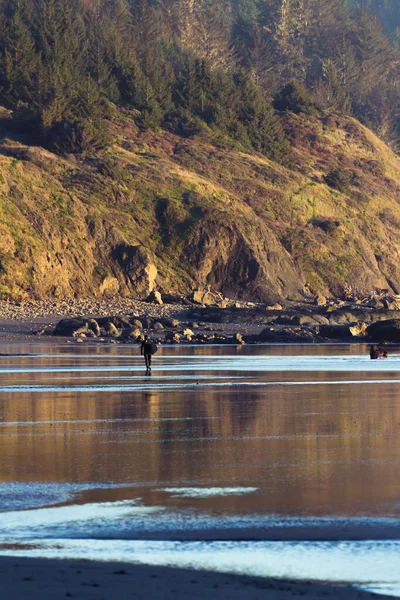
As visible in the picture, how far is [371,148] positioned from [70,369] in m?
76.4

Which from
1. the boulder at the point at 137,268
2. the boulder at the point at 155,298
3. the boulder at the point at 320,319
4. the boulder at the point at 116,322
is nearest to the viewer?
the boulder at the point at 116,322

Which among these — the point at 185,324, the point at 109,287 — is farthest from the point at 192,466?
the point at 109,287

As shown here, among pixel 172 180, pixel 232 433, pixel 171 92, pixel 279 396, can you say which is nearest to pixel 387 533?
pixel 232 433

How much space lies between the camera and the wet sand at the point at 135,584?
19.5 ft

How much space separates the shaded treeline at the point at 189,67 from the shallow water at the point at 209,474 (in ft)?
162

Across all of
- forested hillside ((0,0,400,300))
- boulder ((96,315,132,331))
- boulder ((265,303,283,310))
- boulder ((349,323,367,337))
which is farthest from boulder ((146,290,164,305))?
boulder ((349,323,367,337))

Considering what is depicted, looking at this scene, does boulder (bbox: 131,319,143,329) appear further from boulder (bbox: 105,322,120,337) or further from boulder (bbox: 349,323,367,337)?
boulder (bbox: 349,323,367,337)

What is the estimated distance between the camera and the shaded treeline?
6981 cm

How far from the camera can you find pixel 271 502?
29.0 feet

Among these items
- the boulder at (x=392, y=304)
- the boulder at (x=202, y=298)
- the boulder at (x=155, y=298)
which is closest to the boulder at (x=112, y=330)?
the boulder at (x=155, y=298)

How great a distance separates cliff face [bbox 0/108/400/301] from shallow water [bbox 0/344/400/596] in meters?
35.2

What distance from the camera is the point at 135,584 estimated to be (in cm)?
621

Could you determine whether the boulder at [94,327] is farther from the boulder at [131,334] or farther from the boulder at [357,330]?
the boulder at [357,330]

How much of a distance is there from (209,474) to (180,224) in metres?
55.3
